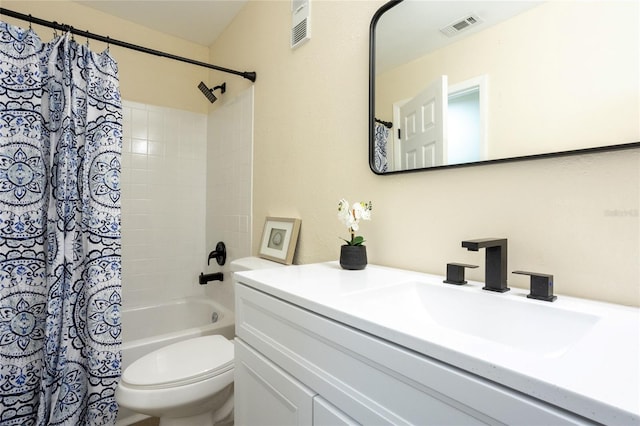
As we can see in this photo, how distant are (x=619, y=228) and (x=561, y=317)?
23 centimetres

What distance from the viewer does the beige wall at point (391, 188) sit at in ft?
2.21

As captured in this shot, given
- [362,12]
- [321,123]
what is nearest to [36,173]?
[321,123]

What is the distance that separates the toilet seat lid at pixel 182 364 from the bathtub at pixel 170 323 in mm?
224

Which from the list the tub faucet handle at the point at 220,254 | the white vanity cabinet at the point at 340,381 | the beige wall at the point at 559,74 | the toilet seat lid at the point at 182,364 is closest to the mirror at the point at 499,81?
the beige wall at the point at 559,74

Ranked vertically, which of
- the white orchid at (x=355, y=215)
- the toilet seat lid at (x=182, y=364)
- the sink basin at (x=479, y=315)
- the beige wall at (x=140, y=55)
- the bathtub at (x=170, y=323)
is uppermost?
the beige wall at (x=140, y=55)

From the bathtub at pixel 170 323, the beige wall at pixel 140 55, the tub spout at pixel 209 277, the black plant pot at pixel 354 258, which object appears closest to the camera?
the black plant pot at pixel 354 258

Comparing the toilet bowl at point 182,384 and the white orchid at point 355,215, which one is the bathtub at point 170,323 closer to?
the toilet bowl at point 182,384

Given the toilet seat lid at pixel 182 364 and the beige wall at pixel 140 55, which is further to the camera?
the beige wall at pixel 140 55

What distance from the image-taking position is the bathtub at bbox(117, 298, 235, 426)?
168 centimetres

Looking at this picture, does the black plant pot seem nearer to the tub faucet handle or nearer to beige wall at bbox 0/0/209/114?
the tub faucet handle

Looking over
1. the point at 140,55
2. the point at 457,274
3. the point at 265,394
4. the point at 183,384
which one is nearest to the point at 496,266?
the point at 457,274

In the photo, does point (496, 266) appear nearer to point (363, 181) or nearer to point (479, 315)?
point (479, 315)

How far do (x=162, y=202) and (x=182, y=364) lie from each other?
1.45m

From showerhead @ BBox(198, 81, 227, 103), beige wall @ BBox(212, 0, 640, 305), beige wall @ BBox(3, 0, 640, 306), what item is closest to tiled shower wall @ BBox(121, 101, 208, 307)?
beige wall @ BBox(3, 0, 640, 306)
